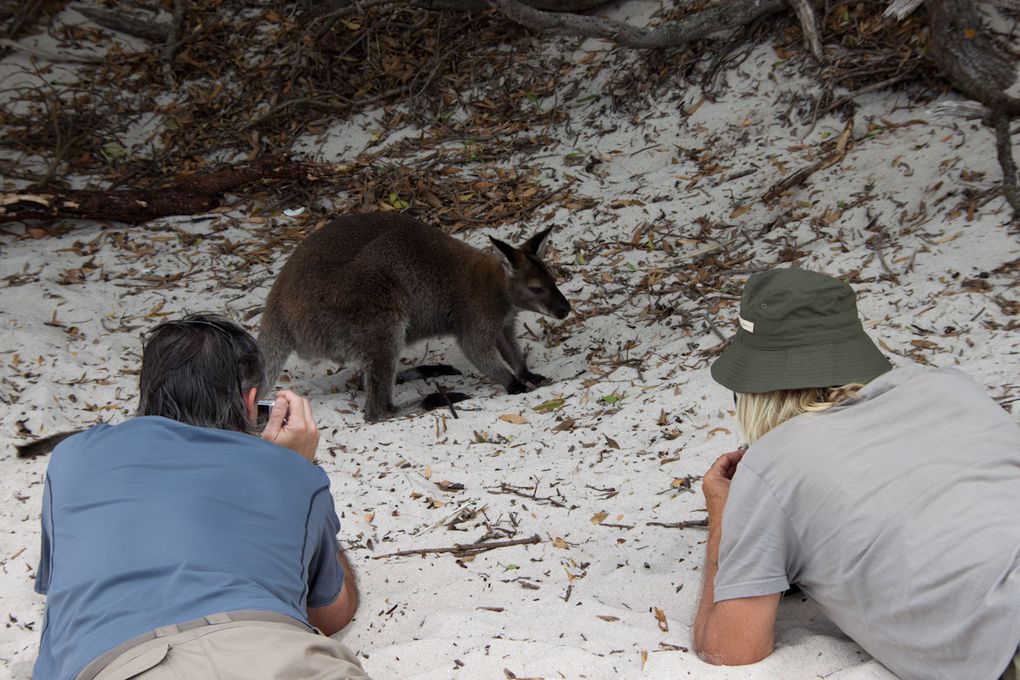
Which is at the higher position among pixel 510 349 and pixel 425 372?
pixel 510 349

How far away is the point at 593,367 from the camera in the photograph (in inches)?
214

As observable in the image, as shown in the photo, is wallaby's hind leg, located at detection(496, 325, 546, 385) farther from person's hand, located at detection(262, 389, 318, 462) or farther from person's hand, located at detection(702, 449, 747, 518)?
person's hand, located at detection(262, 389, 318, 462)

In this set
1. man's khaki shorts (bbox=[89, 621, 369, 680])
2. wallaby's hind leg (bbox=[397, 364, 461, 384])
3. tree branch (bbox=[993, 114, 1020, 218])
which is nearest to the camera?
man's khaki shorts (bbox=[89, 621, 369, 680])

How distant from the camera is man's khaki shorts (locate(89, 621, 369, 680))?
1799 millimetres

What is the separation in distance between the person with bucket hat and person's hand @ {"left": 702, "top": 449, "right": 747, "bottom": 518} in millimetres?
224

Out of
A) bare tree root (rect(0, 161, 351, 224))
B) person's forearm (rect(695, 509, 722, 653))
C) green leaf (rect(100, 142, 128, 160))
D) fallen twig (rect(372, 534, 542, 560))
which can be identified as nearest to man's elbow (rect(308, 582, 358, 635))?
fallen twig (rect(372, 534, 542, 560))

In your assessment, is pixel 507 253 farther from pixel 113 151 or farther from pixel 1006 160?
pixel 113 151

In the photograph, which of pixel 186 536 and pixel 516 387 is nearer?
pixel 186 536

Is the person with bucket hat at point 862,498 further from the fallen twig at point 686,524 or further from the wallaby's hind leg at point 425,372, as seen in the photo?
the wallaby's hind leg at point 425,372

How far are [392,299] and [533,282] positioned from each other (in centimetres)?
91

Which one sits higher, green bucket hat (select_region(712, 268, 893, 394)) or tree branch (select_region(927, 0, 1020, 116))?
tree branch (select_region(927, 0, 1020, 116))

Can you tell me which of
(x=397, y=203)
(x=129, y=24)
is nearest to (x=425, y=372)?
(x=397, y=203)

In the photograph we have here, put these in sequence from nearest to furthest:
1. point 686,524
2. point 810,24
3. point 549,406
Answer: point 686,524 → point 549,406 → point 810,24

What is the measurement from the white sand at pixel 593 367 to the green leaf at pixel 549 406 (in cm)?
6
